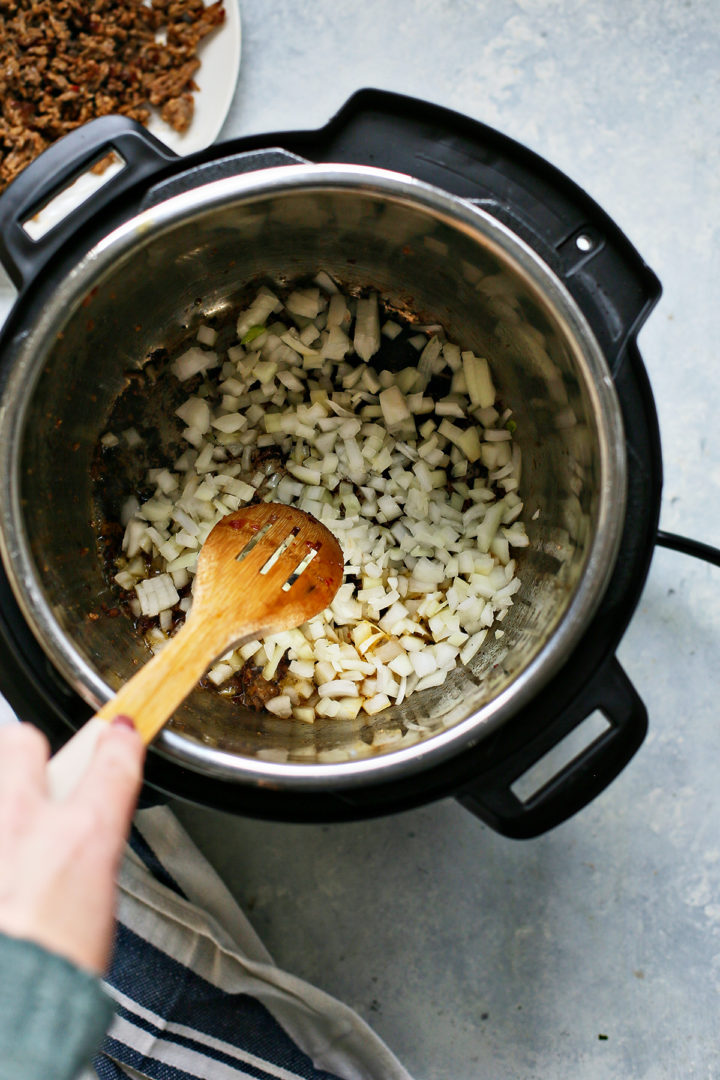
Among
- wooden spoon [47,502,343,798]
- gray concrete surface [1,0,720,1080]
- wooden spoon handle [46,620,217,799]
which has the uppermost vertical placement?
wooden spoon handle [46,620,217,799]

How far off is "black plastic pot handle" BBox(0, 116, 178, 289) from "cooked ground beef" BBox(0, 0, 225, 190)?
31cm

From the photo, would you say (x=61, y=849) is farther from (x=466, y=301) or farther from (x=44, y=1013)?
(x=466, y=301)

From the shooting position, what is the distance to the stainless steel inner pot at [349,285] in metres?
0.63

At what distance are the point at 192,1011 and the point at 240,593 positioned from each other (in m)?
0.49

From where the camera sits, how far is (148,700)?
58 cm

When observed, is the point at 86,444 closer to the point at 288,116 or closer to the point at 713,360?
the point at 288,116

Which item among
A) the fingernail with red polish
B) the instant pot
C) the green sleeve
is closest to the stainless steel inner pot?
the instant pot

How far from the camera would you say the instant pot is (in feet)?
2.07

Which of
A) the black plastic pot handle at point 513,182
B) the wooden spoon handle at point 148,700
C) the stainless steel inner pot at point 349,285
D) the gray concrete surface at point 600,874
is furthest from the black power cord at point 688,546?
the wooden spoon handle at point 148,700

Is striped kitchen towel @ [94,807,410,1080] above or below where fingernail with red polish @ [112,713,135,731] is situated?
below

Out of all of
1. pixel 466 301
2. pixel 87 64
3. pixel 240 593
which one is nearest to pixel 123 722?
pixel 240 593

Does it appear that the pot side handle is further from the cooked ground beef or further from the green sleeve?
the cooked ground beef

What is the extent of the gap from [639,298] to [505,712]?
1.18 ft

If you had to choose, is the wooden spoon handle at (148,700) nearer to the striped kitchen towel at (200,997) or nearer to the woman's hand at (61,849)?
the woman's hand at (61,849)
